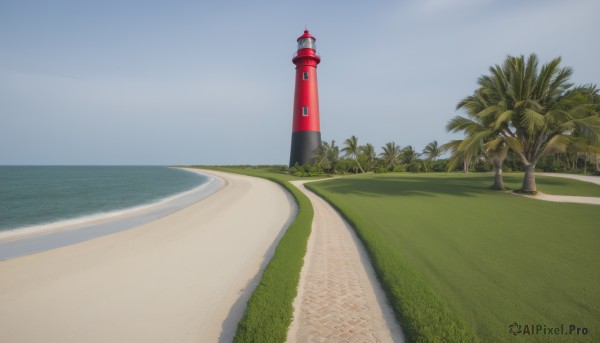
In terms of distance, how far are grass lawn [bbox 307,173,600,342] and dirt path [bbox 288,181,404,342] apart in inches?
11.8

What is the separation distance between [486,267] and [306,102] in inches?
1366

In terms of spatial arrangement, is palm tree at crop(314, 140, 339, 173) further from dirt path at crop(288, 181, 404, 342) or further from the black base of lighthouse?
dirt path at crop(288, 181, 404, 342)

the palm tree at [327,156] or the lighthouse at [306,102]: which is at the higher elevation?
the lighthouse at [306,102]

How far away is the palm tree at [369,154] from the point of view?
154 ft

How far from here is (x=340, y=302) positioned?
16.4ft

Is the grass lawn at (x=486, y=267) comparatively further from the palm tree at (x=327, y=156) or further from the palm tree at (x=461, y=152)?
the palm tree at (x=327, y=156)

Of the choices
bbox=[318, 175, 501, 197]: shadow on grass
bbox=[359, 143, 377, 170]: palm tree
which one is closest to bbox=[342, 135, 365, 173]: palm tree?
bbox=[359, 143, 377, 170]: palm tree

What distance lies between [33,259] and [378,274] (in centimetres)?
1049

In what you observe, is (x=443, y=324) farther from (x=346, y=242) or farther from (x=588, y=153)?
(x=588, y=153)

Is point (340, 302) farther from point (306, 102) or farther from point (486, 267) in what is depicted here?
point (306, 102)

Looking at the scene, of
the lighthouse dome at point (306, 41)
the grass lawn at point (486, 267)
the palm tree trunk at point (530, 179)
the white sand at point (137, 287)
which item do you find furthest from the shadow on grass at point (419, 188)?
the lighthouse dome at point (306, 41)

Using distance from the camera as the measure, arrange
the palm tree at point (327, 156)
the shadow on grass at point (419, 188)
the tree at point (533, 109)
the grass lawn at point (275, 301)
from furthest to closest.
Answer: the palm tree at point (327, 156)
the shadow on grass at point (419, 188)
the tree at point (533, 109)
the grass lawn at point (275, 301)

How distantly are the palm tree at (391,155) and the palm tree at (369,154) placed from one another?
3.67 meters

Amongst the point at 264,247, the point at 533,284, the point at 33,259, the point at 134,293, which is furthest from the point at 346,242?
the point at 33,259
